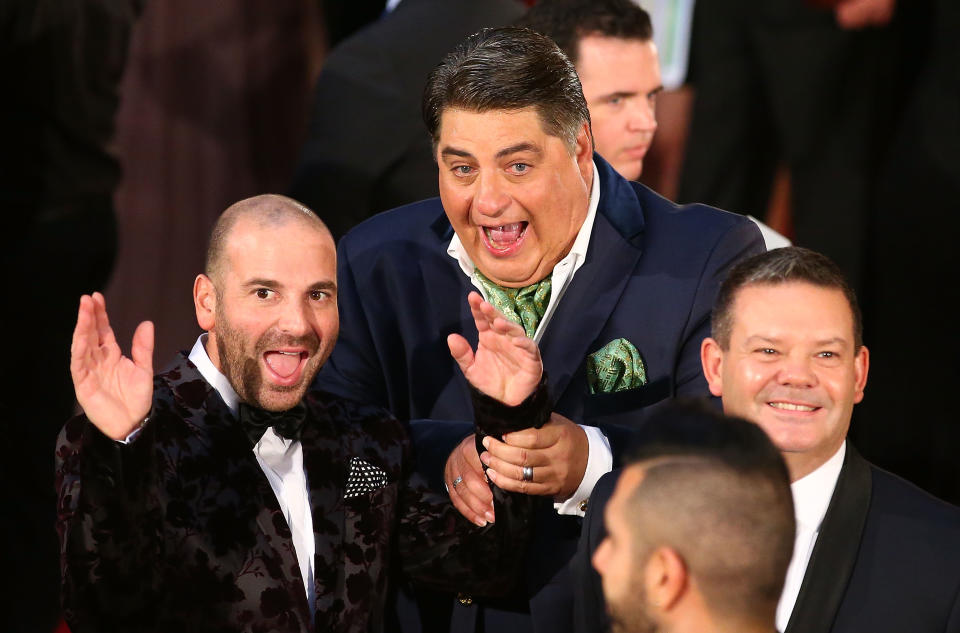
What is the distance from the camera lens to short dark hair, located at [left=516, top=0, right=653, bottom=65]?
368cm

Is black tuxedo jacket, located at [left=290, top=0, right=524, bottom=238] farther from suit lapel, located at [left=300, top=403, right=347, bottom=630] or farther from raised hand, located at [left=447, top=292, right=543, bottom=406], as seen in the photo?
raised hand, located at [left=447, top=292, right=543, bottom=406]

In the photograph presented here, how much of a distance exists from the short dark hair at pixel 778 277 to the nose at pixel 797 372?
0.31 ft

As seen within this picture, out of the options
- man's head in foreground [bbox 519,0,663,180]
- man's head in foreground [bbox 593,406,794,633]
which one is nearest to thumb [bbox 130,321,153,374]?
man's head in foreground [bbox 593,406,794,633]

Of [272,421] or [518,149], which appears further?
[518,149]

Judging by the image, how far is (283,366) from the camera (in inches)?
98.2

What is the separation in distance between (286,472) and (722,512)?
34.8 inches

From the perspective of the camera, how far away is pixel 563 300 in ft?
9.41

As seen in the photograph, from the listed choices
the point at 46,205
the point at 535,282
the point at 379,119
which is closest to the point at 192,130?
the point at 46,205

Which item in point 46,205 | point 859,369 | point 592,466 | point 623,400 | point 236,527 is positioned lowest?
point 236,527

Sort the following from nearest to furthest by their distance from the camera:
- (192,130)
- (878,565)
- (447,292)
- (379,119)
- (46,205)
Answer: (878,565), (447,292), (379,119), (46,205), (192,130)

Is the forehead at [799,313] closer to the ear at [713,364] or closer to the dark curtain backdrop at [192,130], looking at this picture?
the ear at [713,364]

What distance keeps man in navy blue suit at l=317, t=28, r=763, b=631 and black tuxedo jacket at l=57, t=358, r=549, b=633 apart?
0.09 m

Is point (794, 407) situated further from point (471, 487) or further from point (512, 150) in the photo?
point (512, 150)

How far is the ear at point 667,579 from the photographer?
6.28 feet
